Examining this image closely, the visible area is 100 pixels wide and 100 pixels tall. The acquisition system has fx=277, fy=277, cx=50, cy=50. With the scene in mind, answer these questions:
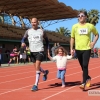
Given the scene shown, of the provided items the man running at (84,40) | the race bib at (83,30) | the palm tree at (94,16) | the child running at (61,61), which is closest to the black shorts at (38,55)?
the child running at (61,61)

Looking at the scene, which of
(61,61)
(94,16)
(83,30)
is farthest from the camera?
(94,16)

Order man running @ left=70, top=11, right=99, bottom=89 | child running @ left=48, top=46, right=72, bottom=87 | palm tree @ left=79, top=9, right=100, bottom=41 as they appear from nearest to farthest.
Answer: man running @ left=70, top=11, right=99, bottom=89 → child running @ left=48, top=46, right=72, bottom=87 → palm tree @ left=79, top=9, right=100, bottom=41

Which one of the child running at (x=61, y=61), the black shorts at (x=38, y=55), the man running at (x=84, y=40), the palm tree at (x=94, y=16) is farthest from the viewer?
the palm tree at (x=94, y=16)

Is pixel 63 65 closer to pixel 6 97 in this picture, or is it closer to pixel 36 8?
pixel 6 97

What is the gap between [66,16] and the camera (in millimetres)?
50750

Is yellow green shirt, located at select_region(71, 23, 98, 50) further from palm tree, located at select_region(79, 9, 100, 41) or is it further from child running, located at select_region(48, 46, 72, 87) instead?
palm tree, located at select_region(79, 9, 100, 41)

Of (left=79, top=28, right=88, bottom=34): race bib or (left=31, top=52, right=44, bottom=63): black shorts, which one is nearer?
(left=79, top=28, right=88, bottom=34): race bib

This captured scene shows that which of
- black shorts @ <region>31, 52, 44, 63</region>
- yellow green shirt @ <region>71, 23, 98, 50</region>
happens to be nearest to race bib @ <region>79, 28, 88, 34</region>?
yellow green shirt @ <region>71, 23, 98, 50</region>

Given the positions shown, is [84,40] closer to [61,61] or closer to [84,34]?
[84,34]

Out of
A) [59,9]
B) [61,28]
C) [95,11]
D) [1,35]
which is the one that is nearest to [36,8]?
[59,9]

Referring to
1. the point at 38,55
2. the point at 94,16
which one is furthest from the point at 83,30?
the point at 94,16

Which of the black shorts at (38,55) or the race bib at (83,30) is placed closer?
the race bib at (83,30)

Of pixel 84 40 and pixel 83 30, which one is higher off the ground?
pixel 83 30

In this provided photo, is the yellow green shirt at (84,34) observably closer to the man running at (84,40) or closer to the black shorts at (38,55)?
the man running at (84,40)
